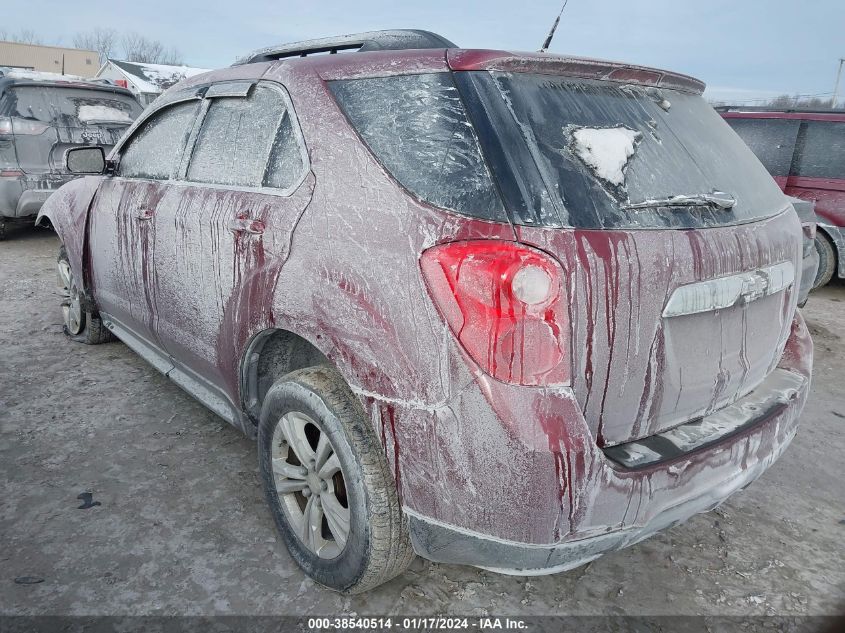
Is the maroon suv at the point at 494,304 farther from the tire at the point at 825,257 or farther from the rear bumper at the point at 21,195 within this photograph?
the rear bumper at the point at 21,195

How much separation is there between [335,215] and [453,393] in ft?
2.24

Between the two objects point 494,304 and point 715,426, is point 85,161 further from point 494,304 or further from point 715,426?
point 715,426

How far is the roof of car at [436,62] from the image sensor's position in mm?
1758

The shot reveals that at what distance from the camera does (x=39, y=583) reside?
2.06 m

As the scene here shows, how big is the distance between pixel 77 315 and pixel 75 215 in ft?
2.47

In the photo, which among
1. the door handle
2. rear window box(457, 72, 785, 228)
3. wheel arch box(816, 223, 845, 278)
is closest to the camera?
rear window box(457, 72, 785, 228)

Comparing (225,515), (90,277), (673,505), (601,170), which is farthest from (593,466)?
(90,277)

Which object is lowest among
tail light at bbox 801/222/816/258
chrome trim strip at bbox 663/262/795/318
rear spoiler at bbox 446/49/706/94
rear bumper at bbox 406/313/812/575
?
rear bumper at bbox 406/313/812/575

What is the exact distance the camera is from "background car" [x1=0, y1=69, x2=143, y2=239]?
6742mm

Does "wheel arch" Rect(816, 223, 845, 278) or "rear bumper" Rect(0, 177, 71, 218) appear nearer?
"wheel arch" Rect(816, 223, 845, 278)

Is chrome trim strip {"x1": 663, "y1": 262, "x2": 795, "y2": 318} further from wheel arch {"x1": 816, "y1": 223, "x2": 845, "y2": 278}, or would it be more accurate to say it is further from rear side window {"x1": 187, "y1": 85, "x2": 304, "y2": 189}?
wheel arch {"x1": 816, "y1": 223, "x2": 845, "y2": 278}

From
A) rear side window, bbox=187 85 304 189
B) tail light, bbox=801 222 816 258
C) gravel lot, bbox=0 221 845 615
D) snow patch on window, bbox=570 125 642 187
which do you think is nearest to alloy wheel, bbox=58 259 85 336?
gravel lot, bbox=0 221 845 615

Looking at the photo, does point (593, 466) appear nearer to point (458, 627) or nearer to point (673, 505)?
point (673, 505)

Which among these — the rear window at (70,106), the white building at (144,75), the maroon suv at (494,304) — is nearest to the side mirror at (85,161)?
the maroon suv at (494,304)
